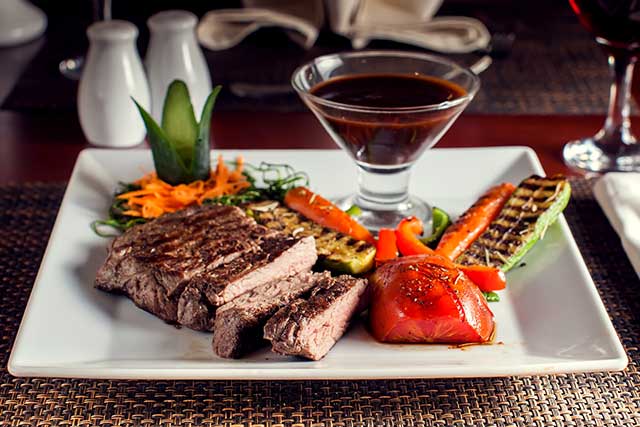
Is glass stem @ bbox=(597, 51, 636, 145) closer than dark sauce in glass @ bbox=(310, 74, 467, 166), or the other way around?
dark sauce in glass @ bbox=(310, 74, 467, 166)

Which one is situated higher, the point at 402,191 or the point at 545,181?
the point at 545,181

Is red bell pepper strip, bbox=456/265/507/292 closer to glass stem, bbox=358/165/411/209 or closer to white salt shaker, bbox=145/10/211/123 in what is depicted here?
glass stem, bbox=358/165/411/209

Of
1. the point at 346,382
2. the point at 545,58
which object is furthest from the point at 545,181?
the point at 545,58

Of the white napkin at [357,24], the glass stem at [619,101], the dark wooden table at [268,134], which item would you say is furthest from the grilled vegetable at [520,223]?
the white napkin at [357,24]

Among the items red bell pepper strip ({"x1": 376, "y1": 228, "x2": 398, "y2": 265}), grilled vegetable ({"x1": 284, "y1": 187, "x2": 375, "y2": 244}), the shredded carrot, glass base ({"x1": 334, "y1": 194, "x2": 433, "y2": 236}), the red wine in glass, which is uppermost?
the red wine in glass

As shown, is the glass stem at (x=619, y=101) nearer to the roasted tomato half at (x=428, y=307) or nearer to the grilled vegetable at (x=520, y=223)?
the grilled vegetable at (x=520, y=223)

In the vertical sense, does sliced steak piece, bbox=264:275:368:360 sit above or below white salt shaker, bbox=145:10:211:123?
above

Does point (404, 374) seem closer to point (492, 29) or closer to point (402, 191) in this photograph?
point (402, 191)

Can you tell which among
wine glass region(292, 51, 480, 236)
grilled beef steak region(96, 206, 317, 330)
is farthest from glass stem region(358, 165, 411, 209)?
grilled beef steak region(96, 206, 317, 330)
